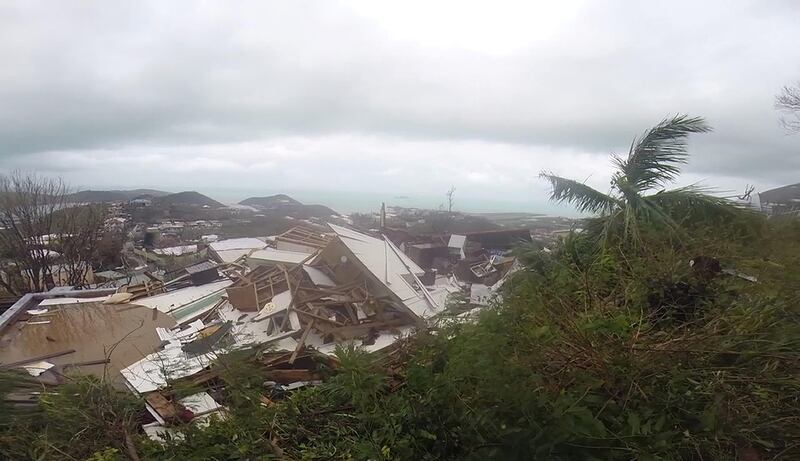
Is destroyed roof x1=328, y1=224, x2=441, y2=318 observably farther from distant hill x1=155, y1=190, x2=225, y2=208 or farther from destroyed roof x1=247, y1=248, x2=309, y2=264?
distant hill x1=155, y1=190, x2=225, y2=208

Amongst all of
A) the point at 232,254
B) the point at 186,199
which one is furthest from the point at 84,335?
the point at 186,199

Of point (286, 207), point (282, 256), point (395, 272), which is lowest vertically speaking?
point (395, 272)

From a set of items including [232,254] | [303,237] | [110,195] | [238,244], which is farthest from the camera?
[110,195]

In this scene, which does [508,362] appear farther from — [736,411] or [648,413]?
[736,411]

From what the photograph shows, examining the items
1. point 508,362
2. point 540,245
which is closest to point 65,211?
point 540,245

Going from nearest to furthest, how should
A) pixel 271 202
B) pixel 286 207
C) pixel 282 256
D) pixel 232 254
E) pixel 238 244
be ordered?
1. pixel 282 256
2. pixel 232 254
3. pixel 238 244
4. pixel 286 207
5. pixel 271 202

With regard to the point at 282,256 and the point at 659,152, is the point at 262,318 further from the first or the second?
the point at 659,152

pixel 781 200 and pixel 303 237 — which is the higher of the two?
pixel 781 200
